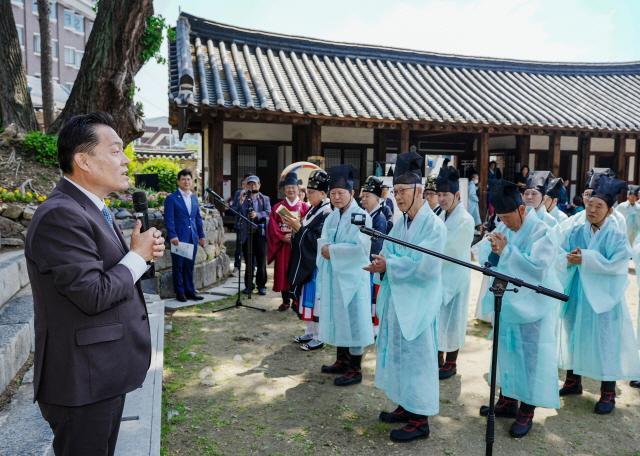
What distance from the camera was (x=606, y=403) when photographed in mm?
4457

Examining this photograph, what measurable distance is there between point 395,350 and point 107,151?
2654mm

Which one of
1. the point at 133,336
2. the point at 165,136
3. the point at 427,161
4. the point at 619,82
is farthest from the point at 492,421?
the point at 165,136

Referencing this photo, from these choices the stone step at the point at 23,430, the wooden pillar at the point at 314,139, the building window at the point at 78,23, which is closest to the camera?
the stone step at the point at 23,430

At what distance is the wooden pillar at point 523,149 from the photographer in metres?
15.2

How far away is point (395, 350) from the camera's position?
393 cm

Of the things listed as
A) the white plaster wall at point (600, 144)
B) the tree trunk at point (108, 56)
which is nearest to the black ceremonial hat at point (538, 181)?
the tree trunk at point (108, 56)

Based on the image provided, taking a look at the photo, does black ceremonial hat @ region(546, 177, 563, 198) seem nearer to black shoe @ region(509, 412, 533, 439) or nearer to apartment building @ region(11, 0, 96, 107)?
black shoe @ region(509, 412, 533, 439)

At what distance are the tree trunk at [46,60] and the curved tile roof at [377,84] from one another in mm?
3578

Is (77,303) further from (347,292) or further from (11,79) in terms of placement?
(11,79)

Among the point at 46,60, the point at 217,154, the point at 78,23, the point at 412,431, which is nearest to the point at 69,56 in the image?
the point at 78,23

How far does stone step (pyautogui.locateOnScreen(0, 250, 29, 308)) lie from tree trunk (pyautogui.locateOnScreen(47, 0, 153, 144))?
457cm

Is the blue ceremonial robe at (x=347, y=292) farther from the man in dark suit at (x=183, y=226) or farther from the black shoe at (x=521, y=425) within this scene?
the man in dark suit at (x=183, y=226)

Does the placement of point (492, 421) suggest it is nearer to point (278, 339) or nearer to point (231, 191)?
point (278, 339)

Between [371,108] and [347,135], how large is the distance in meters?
1.98
